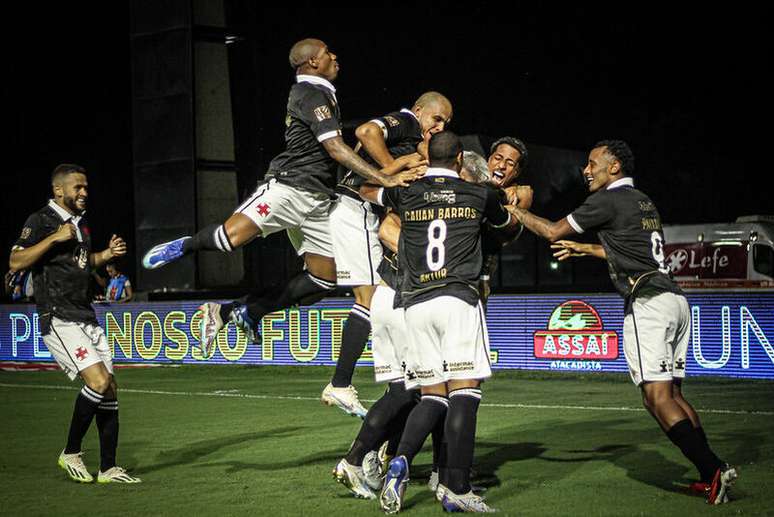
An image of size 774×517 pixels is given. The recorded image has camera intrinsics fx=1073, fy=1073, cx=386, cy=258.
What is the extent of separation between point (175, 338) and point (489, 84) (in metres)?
12.1

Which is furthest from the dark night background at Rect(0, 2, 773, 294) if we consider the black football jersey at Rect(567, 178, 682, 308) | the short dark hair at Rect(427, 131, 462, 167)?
the short dark hair at Rect(427, 131, 462, 167)

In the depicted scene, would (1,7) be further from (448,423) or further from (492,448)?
(448,423)

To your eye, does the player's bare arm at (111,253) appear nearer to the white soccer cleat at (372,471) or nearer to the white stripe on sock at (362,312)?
the white stripe on sock at (362,312)

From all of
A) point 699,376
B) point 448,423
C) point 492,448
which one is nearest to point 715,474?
point 448,423

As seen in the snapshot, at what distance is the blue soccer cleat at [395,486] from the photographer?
22.9 ft

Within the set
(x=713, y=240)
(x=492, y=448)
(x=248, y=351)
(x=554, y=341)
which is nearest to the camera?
(x=492, y=448)

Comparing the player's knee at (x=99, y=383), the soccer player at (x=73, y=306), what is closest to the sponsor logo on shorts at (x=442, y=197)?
the soccer player at (x=73, y=306)

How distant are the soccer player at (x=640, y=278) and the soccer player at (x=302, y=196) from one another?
167 cm

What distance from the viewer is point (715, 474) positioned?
7.35 metres

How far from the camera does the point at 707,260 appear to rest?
85.3 feet

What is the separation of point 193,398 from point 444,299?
983cm

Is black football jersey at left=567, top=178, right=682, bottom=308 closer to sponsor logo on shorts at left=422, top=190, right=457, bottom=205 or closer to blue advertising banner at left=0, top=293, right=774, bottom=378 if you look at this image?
sponsor logo on shorts at left=422, top=190, right=457, bottom=205

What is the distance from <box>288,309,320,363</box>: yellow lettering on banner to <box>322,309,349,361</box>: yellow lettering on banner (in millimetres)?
261

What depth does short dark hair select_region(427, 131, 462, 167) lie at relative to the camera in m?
7.22
